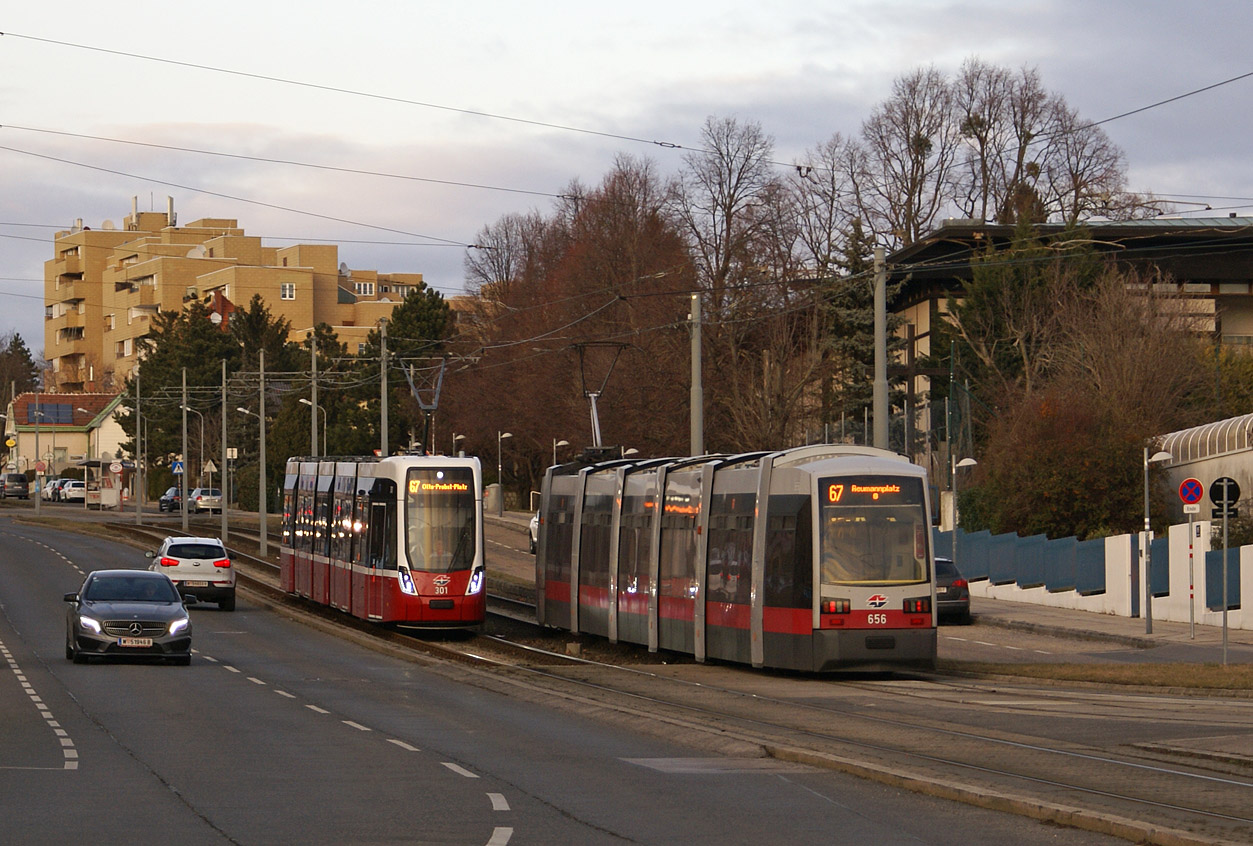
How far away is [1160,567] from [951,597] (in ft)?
14.8

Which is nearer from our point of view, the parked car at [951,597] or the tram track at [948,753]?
the tram track at [948,753]

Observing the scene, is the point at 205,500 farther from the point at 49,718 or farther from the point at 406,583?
the point at 49,718

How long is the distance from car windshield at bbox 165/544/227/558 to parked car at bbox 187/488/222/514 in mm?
54561

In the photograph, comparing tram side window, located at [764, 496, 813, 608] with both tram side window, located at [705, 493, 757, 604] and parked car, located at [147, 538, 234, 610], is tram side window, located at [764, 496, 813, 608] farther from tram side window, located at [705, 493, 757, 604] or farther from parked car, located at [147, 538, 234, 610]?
parked car, located at [147, 538, 234, 610]

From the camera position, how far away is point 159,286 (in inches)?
5625

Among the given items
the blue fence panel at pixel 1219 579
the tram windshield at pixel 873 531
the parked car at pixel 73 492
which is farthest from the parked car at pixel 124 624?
the parked car at pixel 73 492

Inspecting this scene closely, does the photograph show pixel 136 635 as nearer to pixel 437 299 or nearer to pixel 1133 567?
pixel 1133 567

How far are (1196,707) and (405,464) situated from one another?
17.1 meters

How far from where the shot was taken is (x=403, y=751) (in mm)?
15156

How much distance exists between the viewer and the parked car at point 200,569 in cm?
4181

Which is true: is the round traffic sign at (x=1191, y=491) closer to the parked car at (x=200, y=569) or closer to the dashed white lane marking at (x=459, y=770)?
the dashed white lane marking at (x=459, y=770)

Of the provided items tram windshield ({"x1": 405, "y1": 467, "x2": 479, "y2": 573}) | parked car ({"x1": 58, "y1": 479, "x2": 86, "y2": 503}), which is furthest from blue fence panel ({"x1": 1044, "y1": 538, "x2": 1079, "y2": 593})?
A: parked car ({"x1": 58, "y1": 479, "x2": 86, "y2": 503})

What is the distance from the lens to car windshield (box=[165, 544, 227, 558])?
42031mm

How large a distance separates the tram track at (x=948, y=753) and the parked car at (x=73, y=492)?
96217 mm
